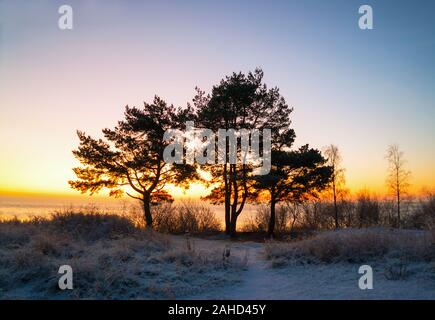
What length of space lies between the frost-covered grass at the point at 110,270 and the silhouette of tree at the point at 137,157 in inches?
447

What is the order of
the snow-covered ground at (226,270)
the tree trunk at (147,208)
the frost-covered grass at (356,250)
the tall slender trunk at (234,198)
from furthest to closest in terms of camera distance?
the tree trunk at (147,208) < the tall slender trunk at (234,198) < the frost-covered grass at (356,250) < the snow-covered ground at (226,270)

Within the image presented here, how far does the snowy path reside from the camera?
26.2 feet

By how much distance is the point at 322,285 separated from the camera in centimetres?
881

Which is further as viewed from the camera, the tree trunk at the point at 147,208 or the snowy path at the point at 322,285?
the tree trunk at the point at 147,208

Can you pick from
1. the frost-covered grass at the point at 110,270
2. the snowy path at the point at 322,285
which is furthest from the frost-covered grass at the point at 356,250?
the frost-covered grass at the point at 110,270

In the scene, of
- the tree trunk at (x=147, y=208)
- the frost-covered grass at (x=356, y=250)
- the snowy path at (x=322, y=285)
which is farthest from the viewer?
the tree trunk at (x=147, y=208)

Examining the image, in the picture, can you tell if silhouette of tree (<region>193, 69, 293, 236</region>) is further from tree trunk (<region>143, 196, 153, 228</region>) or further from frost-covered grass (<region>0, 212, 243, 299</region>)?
frost-covered grass (<region>0, 212, 243, 299</region>)

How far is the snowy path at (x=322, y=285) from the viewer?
26.2ft

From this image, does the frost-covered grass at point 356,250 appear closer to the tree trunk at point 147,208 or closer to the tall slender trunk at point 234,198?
the tall slender trunk at point 234,198

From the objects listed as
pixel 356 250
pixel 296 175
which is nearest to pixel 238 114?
pixel 296 175

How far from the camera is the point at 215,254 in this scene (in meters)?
11.9

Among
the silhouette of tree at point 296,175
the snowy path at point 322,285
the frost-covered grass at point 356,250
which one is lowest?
the snowy path at point 322,285

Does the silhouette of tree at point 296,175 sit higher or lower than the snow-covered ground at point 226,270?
higher
